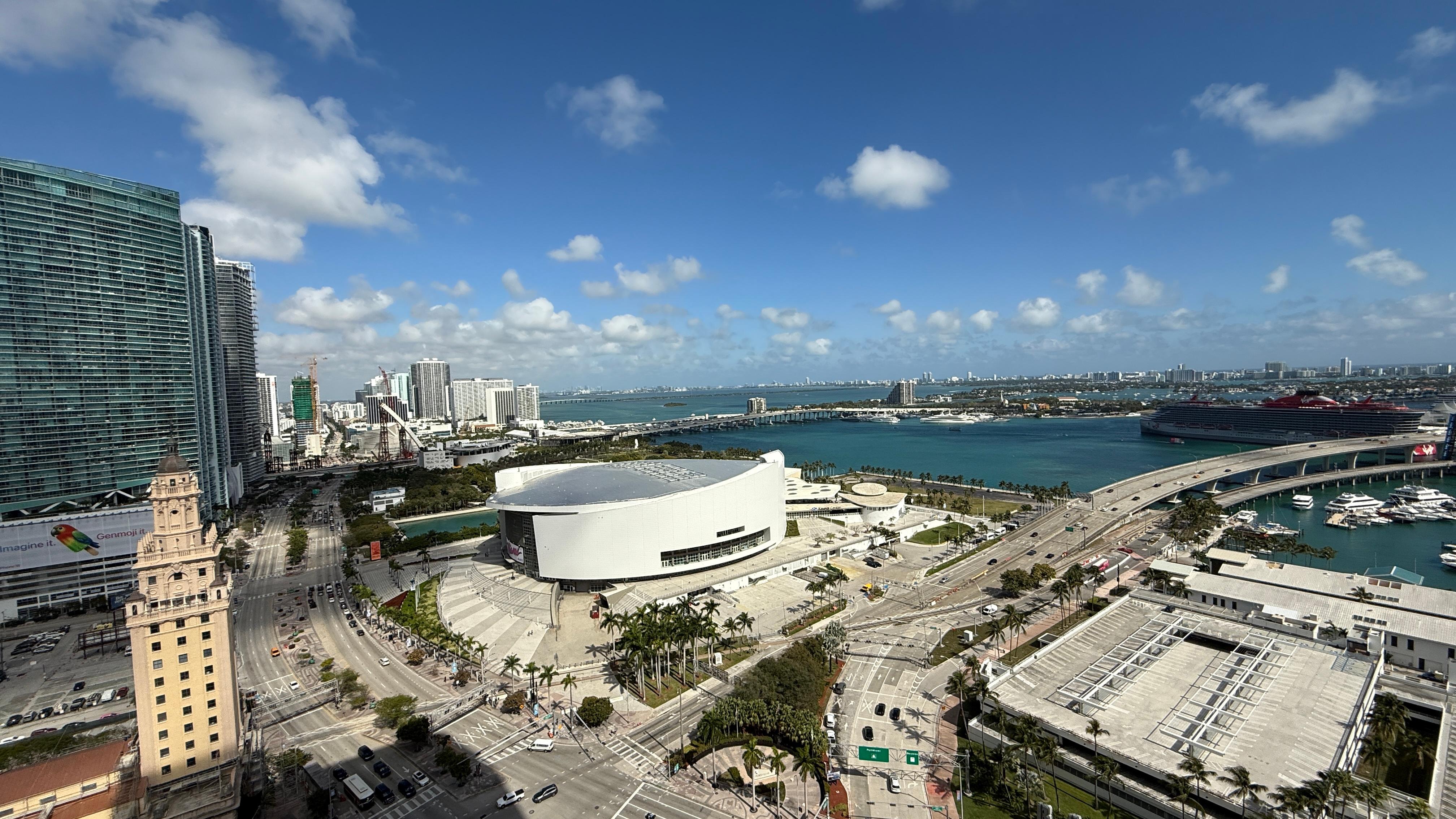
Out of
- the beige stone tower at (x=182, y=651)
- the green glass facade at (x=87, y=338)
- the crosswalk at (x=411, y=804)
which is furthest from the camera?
the green glass facade at (x=87, y=338)

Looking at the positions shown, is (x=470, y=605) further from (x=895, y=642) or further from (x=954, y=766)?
(x=954, y=766)

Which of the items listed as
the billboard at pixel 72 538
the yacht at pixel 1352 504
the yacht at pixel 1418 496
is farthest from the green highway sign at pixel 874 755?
the yacht at pixel 1418 496

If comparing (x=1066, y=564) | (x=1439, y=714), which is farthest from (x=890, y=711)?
(x=1066, y=564)

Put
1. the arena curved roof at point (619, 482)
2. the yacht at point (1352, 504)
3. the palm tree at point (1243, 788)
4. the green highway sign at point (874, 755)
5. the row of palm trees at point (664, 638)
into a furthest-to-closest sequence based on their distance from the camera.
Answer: the yacht at point (1352, 504) < the arena curved roof at point (619, 482) < the row of palm trees at point (664, 638) < the green highway sign at point (874, 755) < the palm tree at point (1243, 788)

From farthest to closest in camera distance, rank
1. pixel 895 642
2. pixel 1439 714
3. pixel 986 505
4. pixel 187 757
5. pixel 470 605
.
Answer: pixel 986 505
pixel 470 605
pixel 895 642
pixel 1439 714
pixel 187 757

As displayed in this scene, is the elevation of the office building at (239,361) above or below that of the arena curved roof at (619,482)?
above

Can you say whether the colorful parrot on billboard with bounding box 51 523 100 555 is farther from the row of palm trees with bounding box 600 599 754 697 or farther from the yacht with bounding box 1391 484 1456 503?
the yacht with bounding box 1391 484 1456 503

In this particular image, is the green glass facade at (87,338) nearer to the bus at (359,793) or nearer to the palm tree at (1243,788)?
the bus at (359,793)

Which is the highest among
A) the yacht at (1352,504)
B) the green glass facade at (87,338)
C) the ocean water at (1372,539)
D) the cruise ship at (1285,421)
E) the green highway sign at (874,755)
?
the green glass facade at (87,338)
